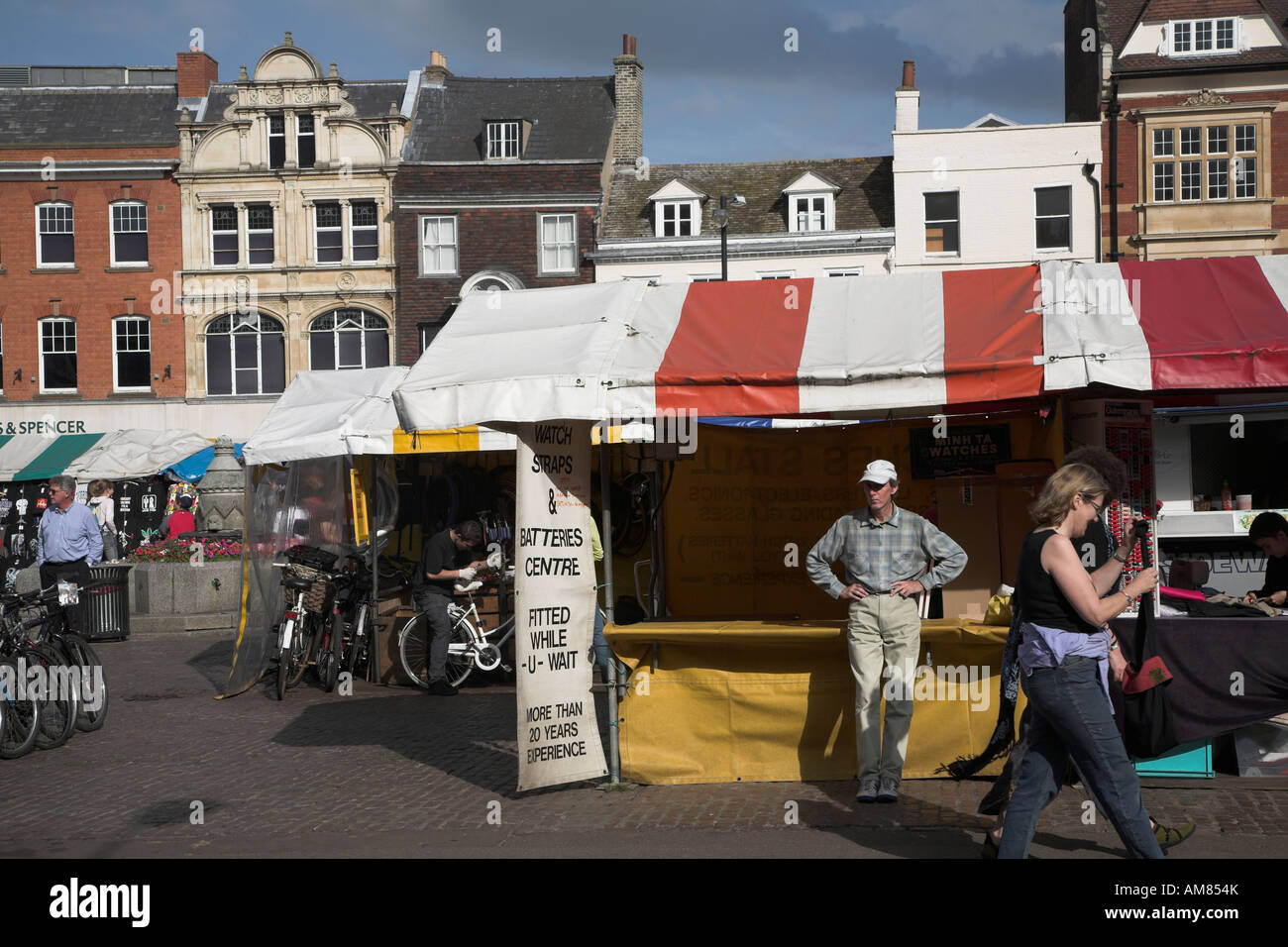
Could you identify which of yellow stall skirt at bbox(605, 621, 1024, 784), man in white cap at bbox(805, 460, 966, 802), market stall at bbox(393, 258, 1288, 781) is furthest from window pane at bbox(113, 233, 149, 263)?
man in white cap at bbox(805, 460, 966, 802)

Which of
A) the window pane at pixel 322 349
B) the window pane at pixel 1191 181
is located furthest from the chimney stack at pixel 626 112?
the window pane at pixel 1191 181

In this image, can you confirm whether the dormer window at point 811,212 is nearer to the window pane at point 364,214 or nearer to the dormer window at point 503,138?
the dormer window at point 503,138

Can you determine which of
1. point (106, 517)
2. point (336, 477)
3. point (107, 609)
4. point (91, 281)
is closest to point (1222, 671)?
point (336, 477)

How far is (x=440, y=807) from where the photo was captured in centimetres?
793

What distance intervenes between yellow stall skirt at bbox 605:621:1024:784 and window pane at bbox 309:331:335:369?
3119 centimetres

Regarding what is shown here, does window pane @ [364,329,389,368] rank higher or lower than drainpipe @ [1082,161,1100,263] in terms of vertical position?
lower

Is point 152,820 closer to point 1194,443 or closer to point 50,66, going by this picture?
point 1194,443

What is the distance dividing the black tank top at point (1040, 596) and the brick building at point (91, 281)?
117 ft

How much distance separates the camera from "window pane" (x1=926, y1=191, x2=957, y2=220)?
34375mm

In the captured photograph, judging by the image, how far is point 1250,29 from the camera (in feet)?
108

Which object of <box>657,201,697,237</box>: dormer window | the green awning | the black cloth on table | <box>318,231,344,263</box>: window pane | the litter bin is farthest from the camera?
<box>318,231,344,263</box>: window pane

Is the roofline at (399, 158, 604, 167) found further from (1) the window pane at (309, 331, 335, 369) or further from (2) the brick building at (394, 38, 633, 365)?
(1) the window pane at (309, 331, 335, 369)

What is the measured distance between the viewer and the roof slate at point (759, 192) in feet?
119
